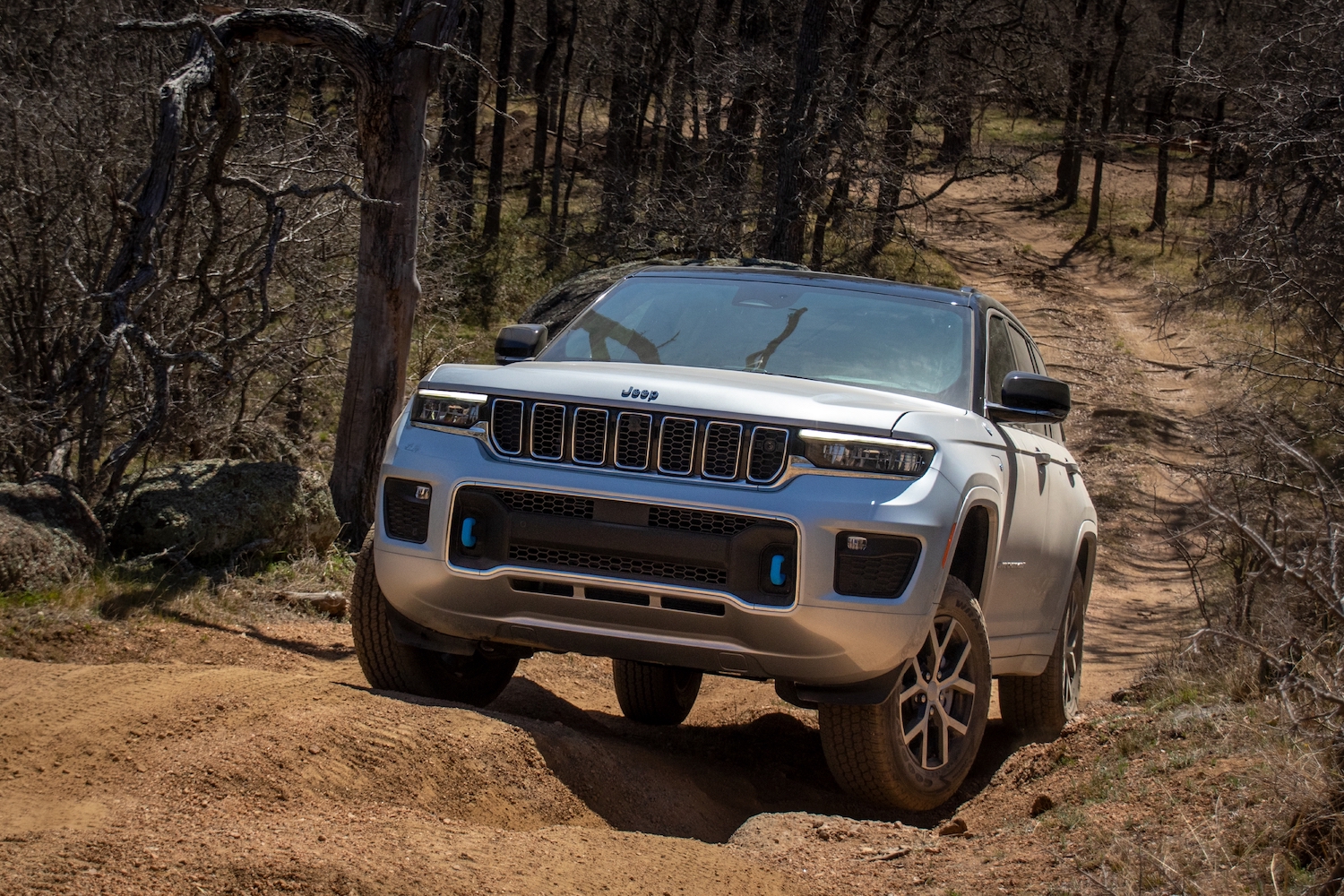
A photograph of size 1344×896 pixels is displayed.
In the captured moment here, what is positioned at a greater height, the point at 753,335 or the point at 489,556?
the point at 753,335

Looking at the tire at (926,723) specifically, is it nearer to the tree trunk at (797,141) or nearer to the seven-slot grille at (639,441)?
the seven-slot grille at (639,441)

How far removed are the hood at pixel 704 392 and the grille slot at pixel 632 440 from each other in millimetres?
47

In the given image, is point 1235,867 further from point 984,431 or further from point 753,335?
point 753,335

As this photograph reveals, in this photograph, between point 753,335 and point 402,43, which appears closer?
point 753,335

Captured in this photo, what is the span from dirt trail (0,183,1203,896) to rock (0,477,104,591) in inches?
20.4

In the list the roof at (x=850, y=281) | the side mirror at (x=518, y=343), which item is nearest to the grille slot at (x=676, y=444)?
the side mirror at (x=518, y=343)

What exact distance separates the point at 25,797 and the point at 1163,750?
12.7ft

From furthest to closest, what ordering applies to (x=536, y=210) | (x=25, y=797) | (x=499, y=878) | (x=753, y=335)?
1. (x=536, y=210)
2. (x=753, y=335)
3. (x=25, y=797)
4. (x=499, y=878)

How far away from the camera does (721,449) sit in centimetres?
442

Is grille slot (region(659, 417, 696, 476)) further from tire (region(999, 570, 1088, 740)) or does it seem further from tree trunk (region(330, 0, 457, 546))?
tree trunk (region(330, 0, 457, 546))

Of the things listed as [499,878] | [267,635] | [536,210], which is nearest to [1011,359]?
[499,878]

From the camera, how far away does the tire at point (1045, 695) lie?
645cm

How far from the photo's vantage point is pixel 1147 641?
12.5m

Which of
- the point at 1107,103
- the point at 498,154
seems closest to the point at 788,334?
the point at 498,154
